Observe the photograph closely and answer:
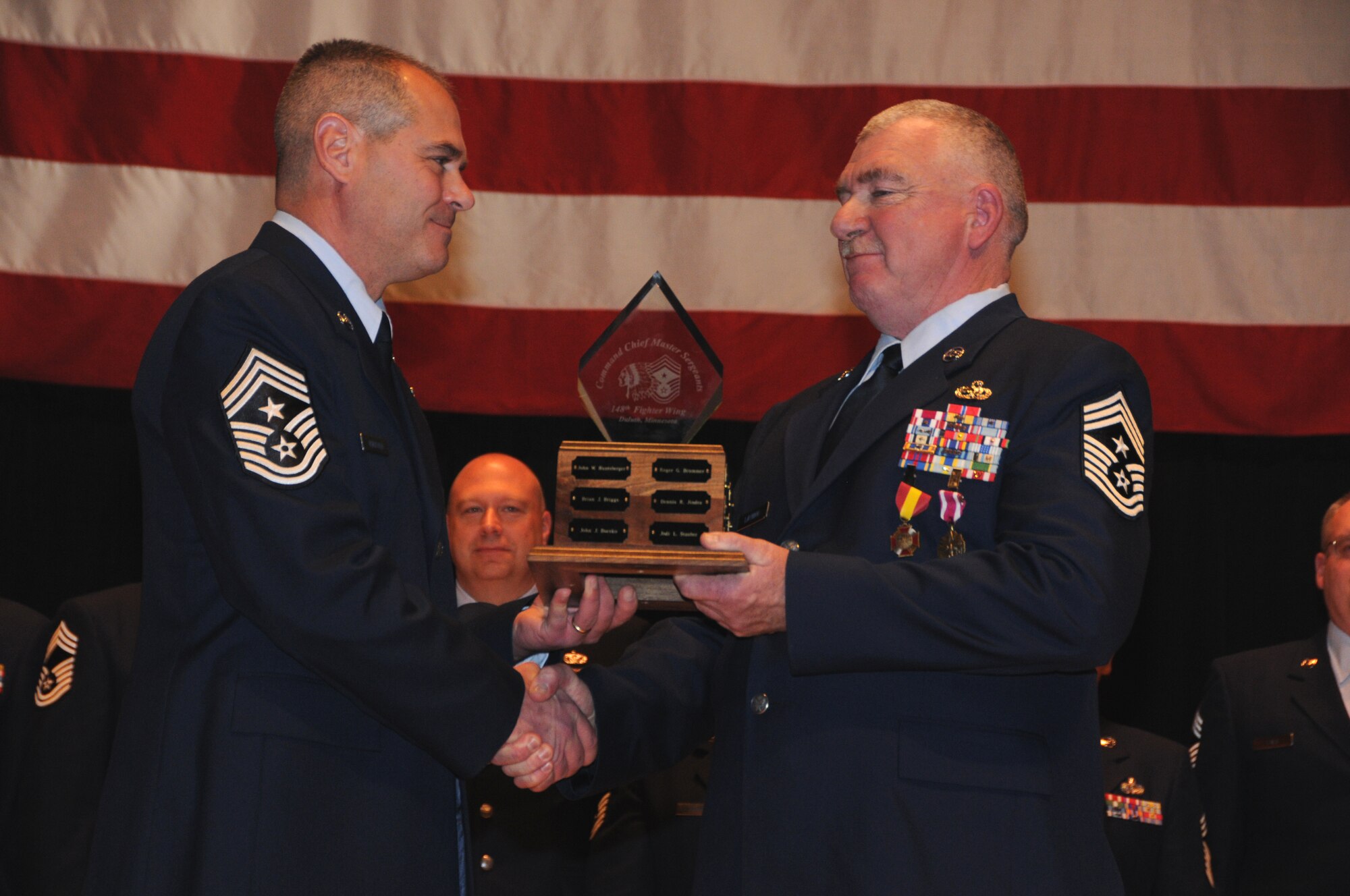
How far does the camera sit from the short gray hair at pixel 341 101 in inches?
95.0

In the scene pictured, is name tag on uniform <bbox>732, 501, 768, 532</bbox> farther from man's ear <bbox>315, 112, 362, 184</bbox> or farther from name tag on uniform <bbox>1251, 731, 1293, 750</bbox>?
name tag on uniform <bbox>1251, 731, 1293, 750</bbox>

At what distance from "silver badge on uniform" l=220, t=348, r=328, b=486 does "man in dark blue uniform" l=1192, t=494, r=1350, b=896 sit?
11.4 feet

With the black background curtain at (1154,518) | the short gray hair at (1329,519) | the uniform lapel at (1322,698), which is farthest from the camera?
the black background curtain at (1154,518)

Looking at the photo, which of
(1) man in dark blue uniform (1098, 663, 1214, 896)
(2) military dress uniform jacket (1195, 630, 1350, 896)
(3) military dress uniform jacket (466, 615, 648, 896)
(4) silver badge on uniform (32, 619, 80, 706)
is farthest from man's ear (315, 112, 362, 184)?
(2) military dress uniform jacket (1195, 630, 1350, 896)

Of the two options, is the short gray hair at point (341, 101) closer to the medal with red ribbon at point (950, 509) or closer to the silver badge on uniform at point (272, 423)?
the silver badge on uniform at point (272, 423)

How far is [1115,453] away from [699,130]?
2982 mm

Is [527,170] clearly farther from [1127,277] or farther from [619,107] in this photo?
[1127,277]

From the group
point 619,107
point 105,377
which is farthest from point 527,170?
point 105,377

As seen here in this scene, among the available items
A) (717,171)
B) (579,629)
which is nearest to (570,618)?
(579,629)

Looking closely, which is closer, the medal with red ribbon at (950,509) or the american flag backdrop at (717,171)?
the medal with red ribbon at (950,509)

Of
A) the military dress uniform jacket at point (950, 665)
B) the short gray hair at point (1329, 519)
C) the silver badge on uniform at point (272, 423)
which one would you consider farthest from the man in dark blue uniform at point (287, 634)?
the short gray hair at point (1329, 519)

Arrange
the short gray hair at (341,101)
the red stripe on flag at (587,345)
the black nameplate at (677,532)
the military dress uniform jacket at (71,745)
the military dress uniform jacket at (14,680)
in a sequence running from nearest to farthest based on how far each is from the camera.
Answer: the black nameplate at (677,532)
the short gray hair at (341,101)
the military dress uniform jacket at (71,745)
the military dress uniform jacket at (14,680)
the red stripe on flag at (587,345)

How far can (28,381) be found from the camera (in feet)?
16.1

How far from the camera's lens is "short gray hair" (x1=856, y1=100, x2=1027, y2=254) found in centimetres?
247
